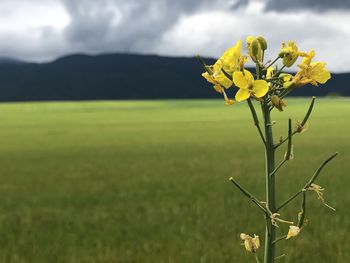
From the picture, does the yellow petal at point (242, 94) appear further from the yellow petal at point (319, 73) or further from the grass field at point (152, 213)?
the grass field at point (152, 213)

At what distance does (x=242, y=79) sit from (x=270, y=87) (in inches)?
5.7

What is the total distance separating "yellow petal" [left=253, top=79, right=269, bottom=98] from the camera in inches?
59.1

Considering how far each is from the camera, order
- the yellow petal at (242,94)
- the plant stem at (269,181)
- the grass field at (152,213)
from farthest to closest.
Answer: the grass field at (152,213)
the plant stem at (269,181)
the yellow petal at (242,94)

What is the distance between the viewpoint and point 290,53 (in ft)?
5.50

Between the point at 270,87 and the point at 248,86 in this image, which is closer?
the point at 248,86

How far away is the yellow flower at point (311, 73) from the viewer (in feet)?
5.41

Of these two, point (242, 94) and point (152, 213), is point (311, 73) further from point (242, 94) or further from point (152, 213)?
point (152, 213)

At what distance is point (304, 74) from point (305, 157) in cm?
1997

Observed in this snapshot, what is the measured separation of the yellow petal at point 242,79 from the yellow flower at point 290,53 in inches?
7.5

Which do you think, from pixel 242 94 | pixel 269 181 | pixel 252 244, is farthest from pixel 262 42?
pixel 252 244

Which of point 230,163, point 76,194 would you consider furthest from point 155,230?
point 230,163

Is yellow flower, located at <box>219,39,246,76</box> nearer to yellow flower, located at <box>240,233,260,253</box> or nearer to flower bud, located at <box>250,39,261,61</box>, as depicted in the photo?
flower bud, located at <box>250,39,261,61</box>

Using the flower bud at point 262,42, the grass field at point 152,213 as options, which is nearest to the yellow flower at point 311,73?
the flower bud at point 262,42

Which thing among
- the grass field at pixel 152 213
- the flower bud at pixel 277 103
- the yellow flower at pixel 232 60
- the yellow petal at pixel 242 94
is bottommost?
the grass field at pixel 152 213
